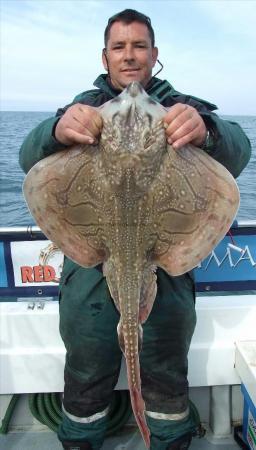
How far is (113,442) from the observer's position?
355 cm

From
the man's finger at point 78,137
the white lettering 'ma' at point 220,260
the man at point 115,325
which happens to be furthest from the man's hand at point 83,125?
the white lettering 'ma' at point 220,260

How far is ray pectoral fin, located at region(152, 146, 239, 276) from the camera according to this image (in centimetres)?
208

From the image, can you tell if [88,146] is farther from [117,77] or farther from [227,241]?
[227,241]

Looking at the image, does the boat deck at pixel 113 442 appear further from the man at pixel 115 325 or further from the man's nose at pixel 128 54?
the man's nose at pixel 128 54

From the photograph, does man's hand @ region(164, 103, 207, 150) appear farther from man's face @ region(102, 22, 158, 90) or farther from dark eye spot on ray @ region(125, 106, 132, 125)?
man's face @ region(102, 22, 158, 90)

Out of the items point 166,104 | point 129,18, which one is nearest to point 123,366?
point 166,104

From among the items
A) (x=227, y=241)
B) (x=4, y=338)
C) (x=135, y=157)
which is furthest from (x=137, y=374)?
(x=227, y=241)

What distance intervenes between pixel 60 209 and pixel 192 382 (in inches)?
75.1

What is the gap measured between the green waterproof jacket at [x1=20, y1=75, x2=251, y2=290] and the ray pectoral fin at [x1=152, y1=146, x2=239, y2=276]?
0.80 feet

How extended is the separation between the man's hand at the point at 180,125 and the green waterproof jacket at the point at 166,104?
273 mm

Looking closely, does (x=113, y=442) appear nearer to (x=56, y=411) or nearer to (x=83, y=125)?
(x=56, y=411)

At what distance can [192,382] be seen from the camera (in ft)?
11.2

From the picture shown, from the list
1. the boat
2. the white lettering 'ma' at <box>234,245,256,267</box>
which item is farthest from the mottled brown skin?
the white lettering 'ma' at <box>234,245,256,267</box>

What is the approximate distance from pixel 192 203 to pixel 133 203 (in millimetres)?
278
